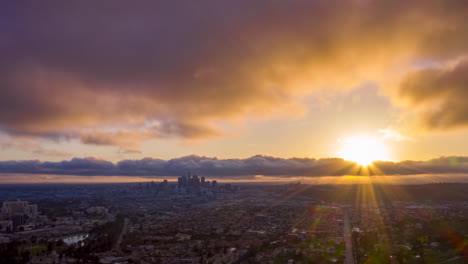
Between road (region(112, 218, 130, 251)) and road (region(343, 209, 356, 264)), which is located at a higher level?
road (region(343, 209, 356, 264))

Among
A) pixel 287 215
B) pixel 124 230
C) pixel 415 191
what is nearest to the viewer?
pixel 124 230

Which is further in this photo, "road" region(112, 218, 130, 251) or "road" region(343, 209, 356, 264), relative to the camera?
"road" region(112, 218, 130, 251)

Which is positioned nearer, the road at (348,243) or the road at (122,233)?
the road at (348,243)

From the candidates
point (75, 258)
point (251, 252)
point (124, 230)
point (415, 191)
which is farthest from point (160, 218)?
point (415, 191)

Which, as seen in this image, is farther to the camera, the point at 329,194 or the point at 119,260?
the point at 329,194

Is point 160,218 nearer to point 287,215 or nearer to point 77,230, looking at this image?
point 77,230

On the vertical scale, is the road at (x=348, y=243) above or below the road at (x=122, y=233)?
above

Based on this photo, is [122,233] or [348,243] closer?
[348,243]

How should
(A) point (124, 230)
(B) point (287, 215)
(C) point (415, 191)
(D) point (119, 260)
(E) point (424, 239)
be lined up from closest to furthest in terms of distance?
(D) point (119, 260) → (E) point (424, 239) → (A) point (124, 230) → (B) point (287, 215) → (C) point (415, 191)

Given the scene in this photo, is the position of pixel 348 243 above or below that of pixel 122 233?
above

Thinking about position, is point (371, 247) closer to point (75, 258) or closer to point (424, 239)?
point (424, 239)
